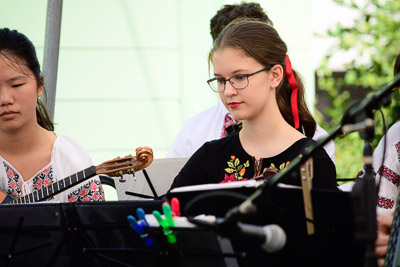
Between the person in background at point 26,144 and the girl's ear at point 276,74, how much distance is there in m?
0.94

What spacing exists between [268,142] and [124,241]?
0.75 meters

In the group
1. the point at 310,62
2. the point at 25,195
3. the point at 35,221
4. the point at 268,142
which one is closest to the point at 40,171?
the point at 25,195

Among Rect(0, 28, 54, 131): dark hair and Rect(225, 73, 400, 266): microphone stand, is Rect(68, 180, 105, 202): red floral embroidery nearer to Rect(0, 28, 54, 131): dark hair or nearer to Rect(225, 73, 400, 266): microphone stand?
Rect(0, 28, 54, 131): dark hair

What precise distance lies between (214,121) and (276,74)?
3.85ft

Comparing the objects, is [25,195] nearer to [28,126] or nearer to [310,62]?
[28,126]

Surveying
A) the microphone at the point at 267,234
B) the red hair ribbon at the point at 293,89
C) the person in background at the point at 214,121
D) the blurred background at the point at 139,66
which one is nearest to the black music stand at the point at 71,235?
the microphone at the point at 267,234

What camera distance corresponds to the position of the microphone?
161 centimetres

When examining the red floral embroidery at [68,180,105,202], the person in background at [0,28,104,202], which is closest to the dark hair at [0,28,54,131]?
the person in background at [0,28,104,202]

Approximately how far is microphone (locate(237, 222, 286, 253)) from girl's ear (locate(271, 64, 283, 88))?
0.99 m

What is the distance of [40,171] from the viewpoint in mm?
2885

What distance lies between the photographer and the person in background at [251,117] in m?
2.45

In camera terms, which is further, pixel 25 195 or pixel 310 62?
pixel 310 62

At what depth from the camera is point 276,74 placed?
101 inches

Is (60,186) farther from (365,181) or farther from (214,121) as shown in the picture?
(365,181)
